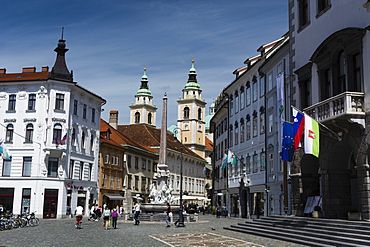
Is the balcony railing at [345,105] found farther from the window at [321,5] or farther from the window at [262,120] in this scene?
the window at [262,120]

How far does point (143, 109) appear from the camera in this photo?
144875 mm

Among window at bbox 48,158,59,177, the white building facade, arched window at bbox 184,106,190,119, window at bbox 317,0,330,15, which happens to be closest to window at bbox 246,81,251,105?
the white building facade

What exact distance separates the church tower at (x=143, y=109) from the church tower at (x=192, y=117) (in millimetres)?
11787

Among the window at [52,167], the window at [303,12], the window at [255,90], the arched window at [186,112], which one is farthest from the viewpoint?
the arched window at [186,112]

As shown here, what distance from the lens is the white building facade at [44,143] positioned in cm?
4881

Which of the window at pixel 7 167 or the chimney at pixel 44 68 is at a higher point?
the chimney at pixel 44 68

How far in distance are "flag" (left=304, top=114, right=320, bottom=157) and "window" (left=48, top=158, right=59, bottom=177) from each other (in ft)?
116

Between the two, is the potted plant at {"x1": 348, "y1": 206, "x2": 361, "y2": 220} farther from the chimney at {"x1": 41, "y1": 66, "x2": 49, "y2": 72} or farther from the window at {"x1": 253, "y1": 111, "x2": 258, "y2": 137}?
the chimney at {"x1": 41, "y1": 66, "x2": 49, "y2": 72}

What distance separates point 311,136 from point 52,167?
35706mm

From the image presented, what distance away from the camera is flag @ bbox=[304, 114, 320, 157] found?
20.2 metres

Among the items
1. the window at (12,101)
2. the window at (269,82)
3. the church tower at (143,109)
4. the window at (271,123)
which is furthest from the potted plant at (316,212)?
the church tower at (143,109)

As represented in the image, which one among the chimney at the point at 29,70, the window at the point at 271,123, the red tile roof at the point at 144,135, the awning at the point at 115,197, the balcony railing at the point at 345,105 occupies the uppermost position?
the chimney at the point at 29,70

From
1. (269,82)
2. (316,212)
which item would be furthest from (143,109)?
(316,212)

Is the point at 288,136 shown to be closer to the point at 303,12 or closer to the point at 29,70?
the point at 303,12
